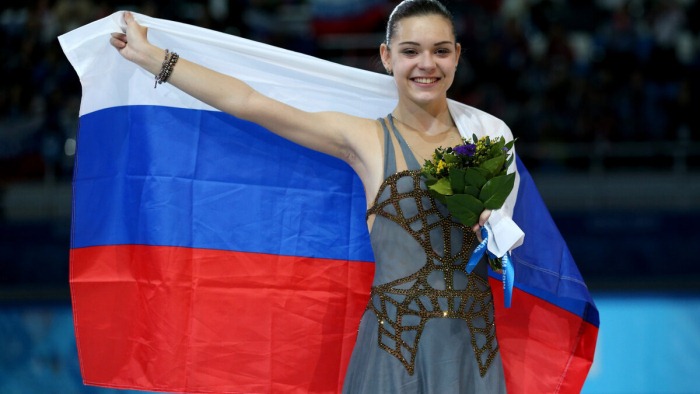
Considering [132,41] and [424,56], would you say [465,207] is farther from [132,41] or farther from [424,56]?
[132,41]

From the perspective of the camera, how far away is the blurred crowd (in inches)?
321

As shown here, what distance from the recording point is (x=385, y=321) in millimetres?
2676

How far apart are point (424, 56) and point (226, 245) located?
1.00 m

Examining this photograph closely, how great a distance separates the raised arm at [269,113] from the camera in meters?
2.86

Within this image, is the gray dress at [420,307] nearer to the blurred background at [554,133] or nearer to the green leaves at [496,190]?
the green leaves at [496,190]

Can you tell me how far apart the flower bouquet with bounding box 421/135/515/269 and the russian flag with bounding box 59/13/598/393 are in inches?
25.6

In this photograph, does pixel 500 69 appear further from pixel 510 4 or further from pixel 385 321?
pixel 385 321

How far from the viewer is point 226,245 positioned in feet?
10.8

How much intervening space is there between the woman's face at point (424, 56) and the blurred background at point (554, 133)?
2715 millimetres

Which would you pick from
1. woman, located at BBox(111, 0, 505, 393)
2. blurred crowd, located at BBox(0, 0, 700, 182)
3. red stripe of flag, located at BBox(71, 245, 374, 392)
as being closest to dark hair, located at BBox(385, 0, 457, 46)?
woman, located at BBox(111, 0, 505, 393)

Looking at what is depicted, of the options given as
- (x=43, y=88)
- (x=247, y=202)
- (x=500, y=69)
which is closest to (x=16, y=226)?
(x=43, y=88)

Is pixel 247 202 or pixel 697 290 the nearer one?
pixel 247 202

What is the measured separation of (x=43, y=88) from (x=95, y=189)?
5695 mm

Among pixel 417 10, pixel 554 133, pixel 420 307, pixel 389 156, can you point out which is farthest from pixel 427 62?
pixel 554 133
